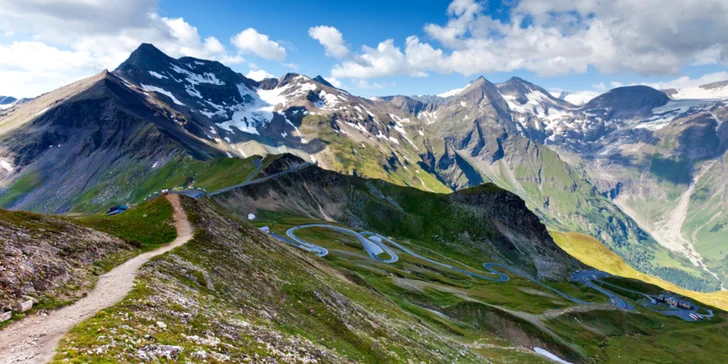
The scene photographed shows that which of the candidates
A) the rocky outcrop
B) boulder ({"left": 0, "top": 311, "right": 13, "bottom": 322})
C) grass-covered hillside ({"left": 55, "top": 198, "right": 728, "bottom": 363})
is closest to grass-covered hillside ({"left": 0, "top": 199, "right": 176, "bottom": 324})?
the rocky outcrop

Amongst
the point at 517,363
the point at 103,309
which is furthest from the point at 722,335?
the point at 103,309

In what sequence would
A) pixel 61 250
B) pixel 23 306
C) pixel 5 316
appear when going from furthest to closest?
pixel 61 250
pixel 23 306
pixel 5 316

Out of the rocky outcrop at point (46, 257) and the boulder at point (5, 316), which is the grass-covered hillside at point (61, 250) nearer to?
the rocky outcrop at point (46, 257)

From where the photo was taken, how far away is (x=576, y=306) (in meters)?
136

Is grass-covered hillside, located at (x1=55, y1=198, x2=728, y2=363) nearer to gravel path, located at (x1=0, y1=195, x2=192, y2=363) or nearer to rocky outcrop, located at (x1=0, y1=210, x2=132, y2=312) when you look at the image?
gravel path, located at (x1=0, y1=195, x2=192, y2=363)

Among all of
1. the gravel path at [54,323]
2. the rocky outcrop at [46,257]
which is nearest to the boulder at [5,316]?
the gravel path at [54,323]

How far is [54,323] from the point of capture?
72.2ft

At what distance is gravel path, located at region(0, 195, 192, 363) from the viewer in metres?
18.4

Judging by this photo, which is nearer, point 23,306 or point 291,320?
point 23,306

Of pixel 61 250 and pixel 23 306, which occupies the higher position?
pixel 61 250

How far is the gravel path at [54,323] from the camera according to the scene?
60.3 feet

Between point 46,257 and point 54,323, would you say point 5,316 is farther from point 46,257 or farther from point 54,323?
point 46,257

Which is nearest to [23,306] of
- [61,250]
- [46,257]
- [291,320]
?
[46,257]

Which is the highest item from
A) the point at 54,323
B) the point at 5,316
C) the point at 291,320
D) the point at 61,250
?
the point at 61,250
